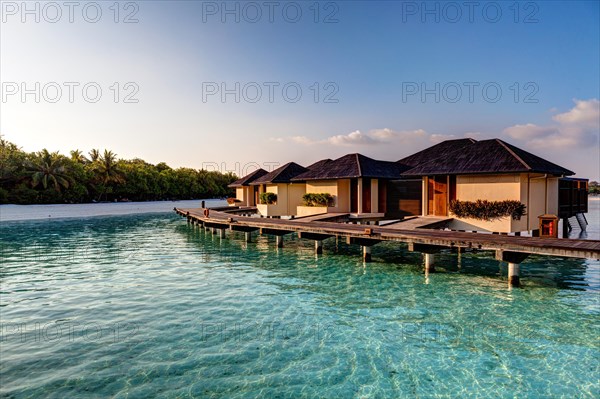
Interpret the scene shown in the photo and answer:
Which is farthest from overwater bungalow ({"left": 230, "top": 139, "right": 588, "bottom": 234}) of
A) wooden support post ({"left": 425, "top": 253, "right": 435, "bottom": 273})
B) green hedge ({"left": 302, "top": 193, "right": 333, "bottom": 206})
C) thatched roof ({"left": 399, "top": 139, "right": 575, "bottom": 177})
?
wooden support post ({"left": 425, "top": 253, "right": 435, "bottom": 273})

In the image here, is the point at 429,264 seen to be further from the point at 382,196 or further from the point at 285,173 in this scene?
the point at 285,173

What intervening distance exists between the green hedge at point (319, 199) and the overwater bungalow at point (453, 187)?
0.55ft

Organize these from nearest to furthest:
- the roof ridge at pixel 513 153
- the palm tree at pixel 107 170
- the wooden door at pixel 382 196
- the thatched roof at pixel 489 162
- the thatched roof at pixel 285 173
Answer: the roof ridge at pixel 513 153 → the thatched roof at pixel 489 162 → the wooden door at pixel 382 196 → the thatched roof at pixel 285 173 → the palm tree at pixel 107 170

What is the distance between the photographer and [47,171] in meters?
52.3

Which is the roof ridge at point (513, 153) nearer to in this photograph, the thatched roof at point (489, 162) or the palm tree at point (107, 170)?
the thatched roof at point (489, 162)

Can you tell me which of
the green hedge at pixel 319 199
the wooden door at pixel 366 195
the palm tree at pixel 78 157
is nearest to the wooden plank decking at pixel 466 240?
the green hedge at pixel 319 199

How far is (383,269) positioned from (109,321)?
35.8ft

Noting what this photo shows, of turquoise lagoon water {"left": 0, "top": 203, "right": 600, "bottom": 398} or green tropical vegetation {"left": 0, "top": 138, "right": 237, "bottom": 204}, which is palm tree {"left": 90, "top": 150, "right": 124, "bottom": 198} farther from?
turquoise lagoon water {"left": 0, "top": 203, "right": 600, "bottom": 398}

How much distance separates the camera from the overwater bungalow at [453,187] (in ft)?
55.5

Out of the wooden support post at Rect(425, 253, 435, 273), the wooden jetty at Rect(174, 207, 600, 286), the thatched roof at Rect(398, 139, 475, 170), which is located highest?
→ the thatched roof at Rect(398, 139, 475, 170)

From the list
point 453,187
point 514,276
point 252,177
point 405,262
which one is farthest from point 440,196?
point 252,177

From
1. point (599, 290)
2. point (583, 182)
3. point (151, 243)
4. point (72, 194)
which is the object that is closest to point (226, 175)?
point (72, 194)

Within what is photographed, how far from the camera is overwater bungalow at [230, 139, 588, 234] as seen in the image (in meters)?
16.9

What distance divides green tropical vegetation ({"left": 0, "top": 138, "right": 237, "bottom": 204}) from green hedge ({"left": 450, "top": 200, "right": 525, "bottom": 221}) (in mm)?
56244
